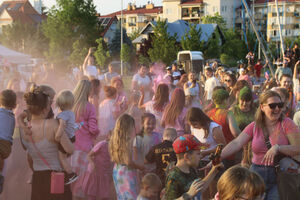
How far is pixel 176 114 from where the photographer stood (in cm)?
640

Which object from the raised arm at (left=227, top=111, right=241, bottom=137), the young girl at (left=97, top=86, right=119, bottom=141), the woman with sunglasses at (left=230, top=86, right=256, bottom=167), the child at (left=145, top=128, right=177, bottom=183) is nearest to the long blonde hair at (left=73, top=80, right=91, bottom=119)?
the young girl at (left=97, top=86, right=119, bottom=141)

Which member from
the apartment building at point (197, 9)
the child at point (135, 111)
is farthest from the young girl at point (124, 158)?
the apartment building at point (197, 9)

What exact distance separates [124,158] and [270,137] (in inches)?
63.3

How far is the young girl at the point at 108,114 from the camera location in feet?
23.9

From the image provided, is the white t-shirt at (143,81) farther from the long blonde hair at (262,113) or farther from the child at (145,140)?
the long blonde hair at (262,113)

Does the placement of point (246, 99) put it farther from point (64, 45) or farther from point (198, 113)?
point (64, 45)

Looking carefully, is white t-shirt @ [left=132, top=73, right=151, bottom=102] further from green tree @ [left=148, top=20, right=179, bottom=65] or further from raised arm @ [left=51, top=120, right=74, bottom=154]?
green tree @ [left=148, top=20, right=179, bottom=65]

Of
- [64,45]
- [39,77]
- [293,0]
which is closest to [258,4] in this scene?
[293,0]

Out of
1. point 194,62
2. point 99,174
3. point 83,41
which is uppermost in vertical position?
point 83,41

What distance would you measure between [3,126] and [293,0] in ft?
374

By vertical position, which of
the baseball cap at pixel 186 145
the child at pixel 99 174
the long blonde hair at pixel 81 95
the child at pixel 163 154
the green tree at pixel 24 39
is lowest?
the child at pixel 99 174

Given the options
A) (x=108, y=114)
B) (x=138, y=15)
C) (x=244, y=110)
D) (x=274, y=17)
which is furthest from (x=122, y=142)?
(x=138, y=15)

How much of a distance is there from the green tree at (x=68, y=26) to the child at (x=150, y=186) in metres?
54.1

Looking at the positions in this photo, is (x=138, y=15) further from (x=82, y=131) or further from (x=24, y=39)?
(x=82, y=131)
